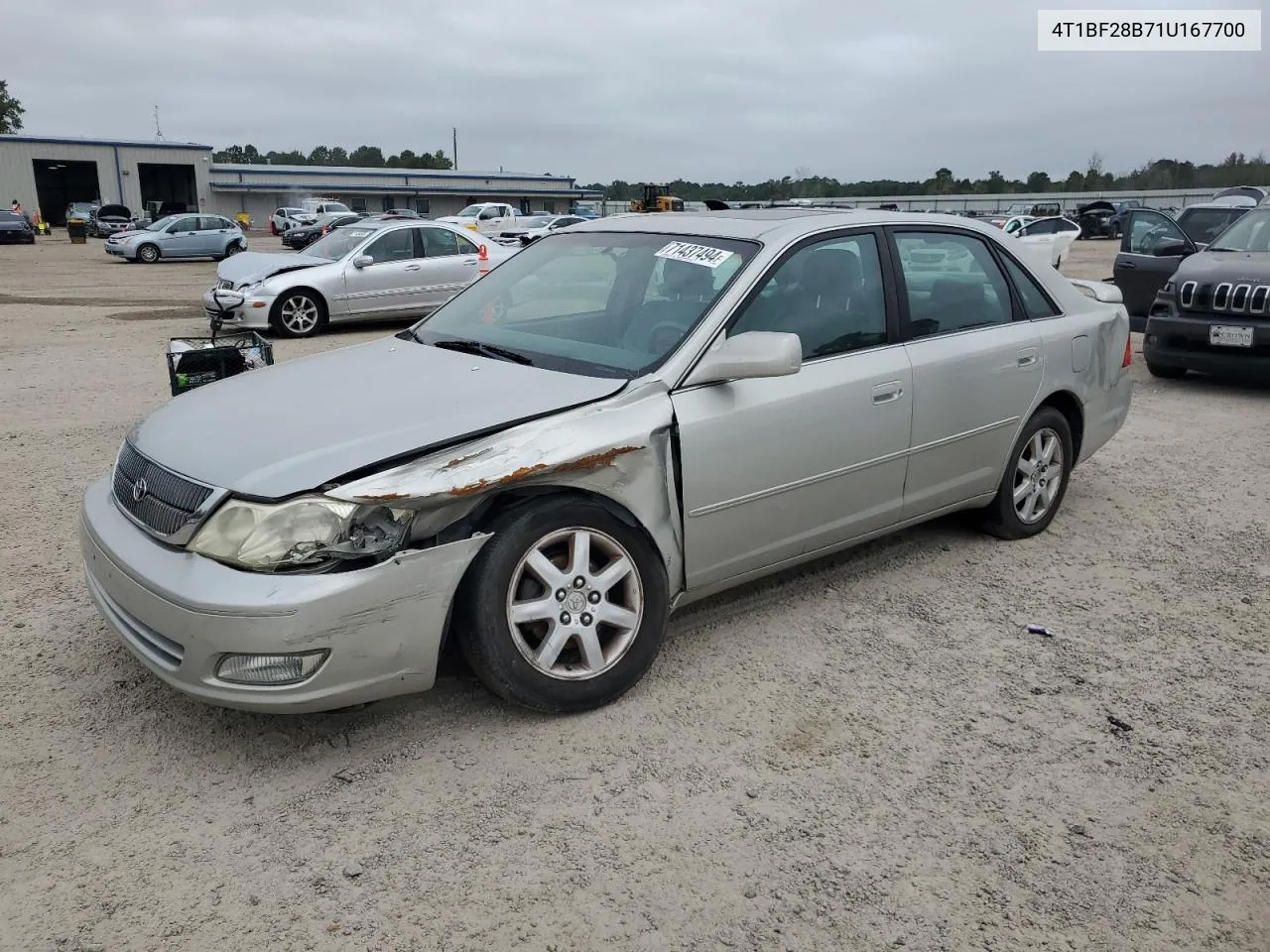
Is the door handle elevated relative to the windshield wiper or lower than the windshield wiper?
lower

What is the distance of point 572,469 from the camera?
3.18 m

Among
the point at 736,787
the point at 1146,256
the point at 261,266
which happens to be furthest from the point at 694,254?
the point at 261,266

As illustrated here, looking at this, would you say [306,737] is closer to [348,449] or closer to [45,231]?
[348,449]

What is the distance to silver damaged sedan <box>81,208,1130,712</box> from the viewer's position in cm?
288

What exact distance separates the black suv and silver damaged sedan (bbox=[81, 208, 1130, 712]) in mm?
4513

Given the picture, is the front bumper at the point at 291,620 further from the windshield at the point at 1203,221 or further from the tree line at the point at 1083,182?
the tree line at the point at 1083,182

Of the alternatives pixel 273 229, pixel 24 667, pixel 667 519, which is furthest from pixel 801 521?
pixel 273 229

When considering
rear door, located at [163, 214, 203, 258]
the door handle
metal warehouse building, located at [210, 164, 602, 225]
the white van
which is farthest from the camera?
metal warehouse building, located at [210, 164, 602, 225]

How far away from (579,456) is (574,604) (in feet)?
1.57

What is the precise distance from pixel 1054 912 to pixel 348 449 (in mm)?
2277

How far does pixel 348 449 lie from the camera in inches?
118

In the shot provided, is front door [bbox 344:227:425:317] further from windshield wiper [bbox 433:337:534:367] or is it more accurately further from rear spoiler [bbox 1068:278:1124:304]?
rear spoiler [bbox 1068:278:1124:304]

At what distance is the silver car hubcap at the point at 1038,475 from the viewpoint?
194 inches

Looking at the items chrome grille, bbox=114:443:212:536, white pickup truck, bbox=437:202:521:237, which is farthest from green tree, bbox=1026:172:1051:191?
chrome grille, bbox=114:443:212:536
